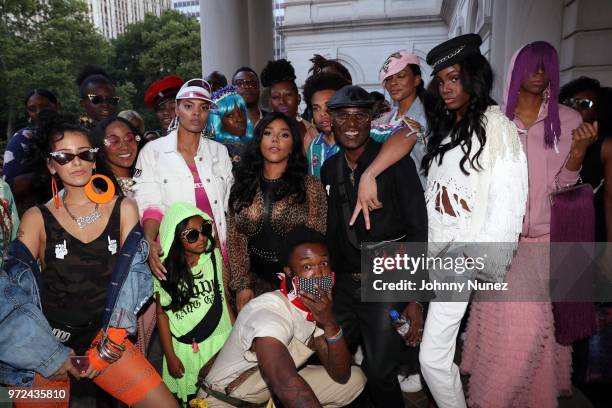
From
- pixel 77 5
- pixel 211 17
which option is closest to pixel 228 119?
pixel 211 17

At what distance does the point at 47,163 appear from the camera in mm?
2695

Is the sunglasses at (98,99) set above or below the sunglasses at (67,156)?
above

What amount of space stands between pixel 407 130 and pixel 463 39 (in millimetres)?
734

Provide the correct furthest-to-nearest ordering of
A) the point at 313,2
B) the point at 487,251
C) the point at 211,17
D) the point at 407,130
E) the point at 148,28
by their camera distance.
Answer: the point at 148,28 < the point at 313,2 < the point at 211,17 < the point at 407,130 < the point at 487,251

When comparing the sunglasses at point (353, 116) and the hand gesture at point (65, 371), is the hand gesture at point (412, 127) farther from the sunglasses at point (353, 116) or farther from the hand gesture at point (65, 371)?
the hand gesture at point (65, 371)

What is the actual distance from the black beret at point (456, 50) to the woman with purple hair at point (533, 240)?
40 cm

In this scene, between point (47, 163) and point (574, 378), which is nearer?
point (47, 163)

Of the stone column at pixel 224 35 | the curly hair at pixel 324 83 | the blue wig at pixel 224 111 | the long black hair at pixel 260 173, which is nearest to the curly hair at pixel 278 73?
the blue wig at pixel 224 111

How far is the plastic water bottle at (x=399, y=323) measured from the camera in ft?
9.50

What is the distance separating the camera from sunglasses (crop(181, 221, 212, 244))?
3160 mm

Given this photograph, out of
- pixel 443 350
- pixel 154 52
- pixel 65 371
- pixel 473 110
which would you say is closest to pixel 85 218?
pixel 65 371

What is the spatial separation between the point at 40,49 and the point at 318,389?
111ft

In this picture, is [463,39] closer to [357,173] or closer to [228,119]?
[357,173]

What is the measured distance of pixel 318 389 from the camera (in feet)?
9.46
